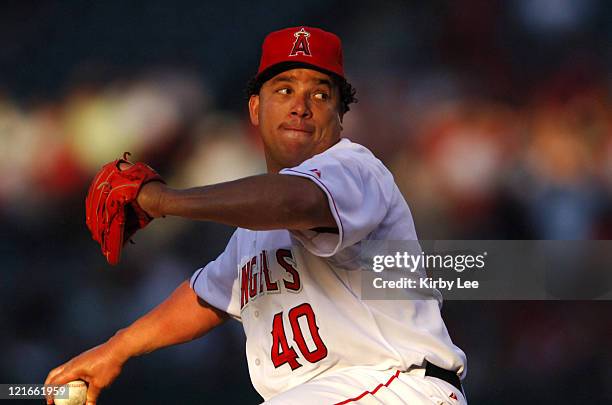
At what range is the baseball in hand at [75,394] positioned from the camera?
9.46 ft

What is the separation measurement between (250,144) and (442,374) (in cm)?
226

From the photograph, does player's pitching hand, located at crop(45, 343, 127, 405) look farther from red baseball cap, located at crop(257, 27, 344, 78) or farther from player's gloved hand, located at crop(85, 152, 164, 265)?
red baseball cap, located at crop(257, 27, 344, 78)

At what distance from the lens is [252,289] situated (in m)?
2.66

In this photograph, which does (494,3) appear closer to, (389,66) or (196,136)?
(389,66)

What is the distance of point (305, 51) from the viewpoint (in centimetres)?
275

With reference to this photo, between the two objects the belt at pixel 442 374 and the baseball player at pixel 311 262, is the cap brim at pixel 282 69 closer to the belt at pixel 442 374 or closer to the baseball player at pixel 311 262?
the baseball player at pixel 311 262

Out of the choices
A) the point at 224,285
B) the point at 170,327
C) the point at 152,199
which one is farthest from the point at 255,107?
the point at 152,199

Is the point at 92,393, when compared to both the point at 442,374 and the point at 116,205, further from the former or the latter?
the point at 442,374

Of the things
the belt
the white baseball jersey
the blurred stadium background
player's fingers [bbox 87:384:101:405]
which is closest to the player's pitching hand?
player's fingers [bbox 87:384:101:405]

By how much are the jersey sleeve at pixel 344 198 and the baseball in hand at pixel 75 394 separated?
1024 mm

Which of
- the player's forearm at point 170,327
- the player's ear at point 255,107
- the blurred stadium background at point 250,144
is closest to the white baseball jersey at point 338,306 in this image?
the player's forearm at point 170,327

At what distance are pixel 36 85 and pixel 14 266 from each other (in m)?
0.87

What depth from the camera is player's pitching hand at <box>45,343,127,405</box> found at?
296 cm

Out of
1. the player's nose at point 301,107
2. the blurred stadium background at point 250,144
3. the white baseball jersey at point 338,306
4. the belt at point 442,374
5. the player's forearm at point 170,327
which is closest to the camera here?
the white baseball jersey at point 338,306
